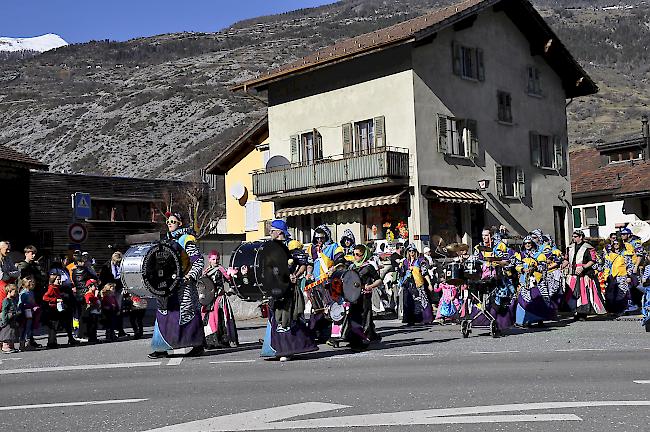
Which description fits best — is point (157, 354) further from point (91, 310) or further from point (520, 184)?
point (520, 184)

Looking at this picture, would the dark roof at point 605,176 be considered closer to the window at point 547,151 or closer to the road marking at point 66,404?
the window at point 547,151

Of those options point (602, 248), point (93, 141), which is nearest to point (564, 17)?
point (93, 141)

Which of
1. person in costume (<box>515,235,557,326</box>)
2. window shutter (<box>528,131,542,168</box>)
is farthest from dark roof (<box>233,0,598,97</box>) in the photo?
person in costume (<box>515,235,557,326</box>)

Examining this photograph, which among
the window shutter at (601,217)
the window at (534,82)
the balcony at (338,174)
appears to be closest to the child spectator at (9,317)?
the balcony at (338,174)

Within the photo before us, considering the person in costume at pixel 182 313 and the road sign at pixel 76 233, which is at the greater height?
the road sign at pixel 76 233

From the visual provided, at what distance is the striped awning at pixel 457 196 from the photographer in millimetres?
35938

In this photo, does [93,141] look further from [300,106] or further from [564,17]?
[564,17]

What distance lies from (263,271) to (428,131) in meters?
23.7

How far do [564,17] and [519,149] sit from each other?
167 meters

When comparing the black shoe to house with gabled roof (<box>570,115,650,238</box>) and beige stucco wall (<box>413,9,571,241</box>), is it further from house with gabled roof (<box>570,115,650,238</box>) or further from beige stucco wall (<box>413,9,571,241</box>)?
house with gabled roof (<box>570,115,650,238</box>)

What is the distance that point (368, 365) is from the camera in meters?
12.5

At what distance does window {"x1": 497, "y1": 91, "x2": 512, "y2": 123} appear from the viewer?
40000 millimetres

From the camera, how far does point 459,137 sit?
38312 mm

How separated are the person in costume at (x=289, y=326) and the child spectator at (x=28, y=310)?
5.75 m
